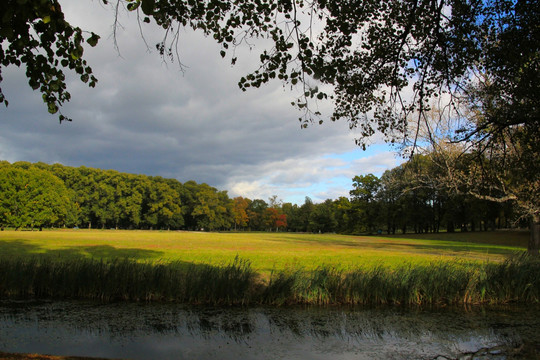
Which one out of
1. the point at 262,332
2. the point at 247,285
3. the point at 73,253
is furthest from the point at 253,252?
the point at 262,332

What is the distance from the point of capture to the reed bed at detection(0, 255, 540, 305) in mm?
10695

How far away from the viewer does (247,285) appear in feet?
35.5

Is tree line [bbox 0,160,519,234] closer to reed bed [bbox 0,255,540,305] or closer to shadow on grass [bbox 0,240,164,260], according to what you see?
shadow on grass [bbox 0,240,164,260]

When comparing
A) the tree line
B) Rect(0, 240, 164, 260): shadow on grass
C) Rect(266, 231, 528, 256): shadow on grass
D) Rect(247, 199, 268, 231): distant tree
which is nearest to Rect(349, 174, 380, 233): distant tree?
the tree line

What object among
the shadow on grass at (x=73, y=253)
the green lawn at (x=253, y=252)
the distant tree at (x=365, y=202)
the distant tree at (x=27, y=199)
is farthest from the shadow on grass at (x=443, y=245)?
the distant tree at (x=27, y=199)

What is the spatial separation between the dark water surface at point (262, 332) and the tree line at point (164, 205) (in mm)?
45762

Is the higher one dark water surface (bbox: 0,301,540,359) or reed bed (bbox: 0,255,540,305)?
reed bed (bbox: 0,255,540,305)

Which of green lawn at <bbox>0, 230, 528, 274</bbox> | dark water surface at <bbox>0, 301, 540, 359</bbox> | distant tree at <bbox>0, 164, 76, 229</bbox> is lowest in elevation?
dark water surface at <bbox>0, 301, 540, 359</bbox>

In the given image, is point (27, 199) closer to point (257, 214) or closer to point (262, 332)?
point (262, 332)

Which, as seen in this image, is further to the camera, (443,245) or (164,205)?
(164,205)

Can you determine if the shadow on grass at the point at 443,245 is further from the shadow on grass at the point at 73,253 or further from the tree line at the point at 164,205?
the shadow on grass at the point at 73,253

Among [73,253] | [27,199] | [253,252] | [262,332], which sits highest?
[27,199]

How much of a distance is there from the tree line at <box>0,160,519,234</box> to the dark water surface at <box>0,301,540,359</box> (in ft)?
150

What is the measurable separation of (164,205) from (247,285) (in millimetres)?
81118
